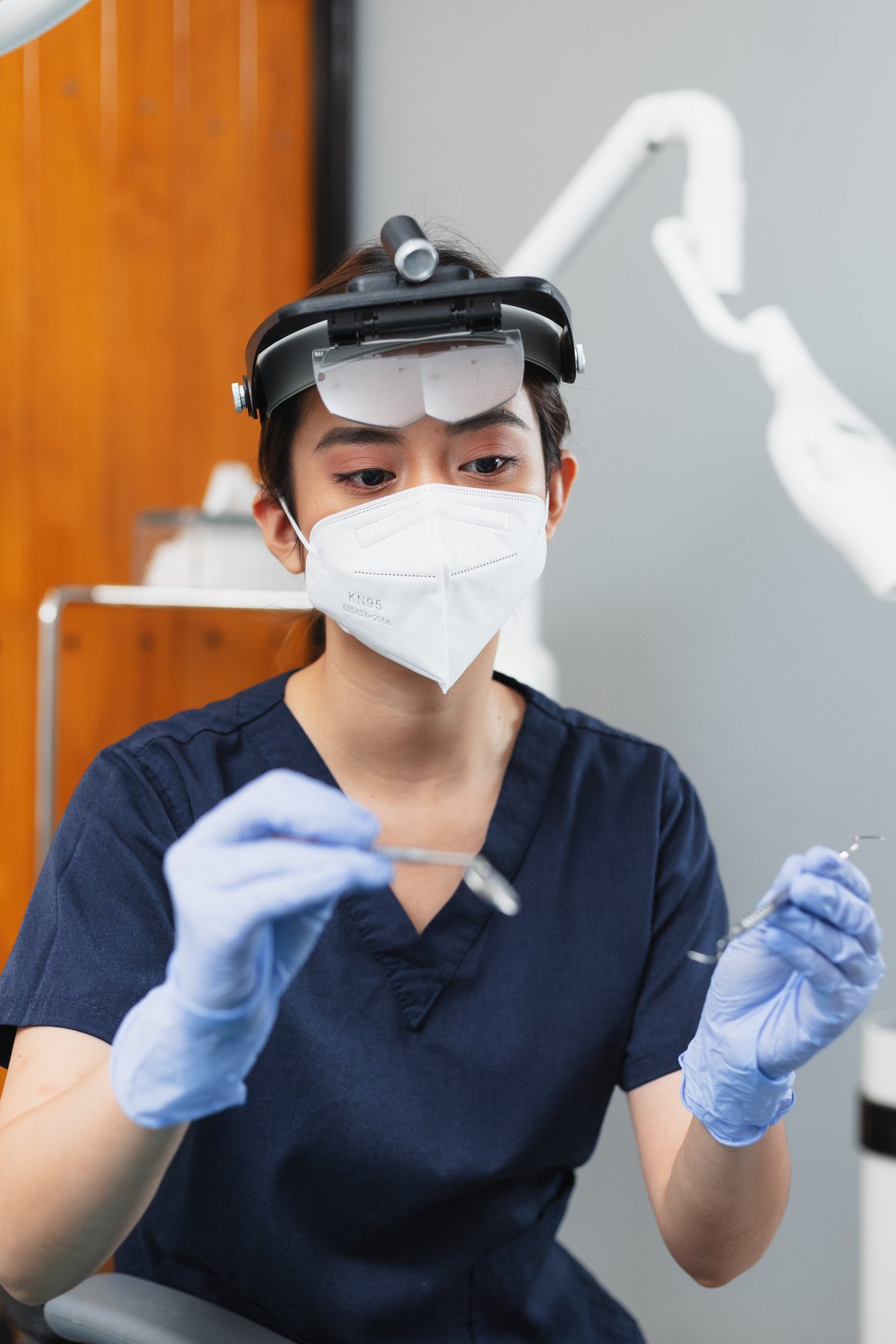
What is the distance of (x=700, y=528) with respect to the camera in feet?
5.27

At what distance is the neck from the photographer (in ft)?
3.54

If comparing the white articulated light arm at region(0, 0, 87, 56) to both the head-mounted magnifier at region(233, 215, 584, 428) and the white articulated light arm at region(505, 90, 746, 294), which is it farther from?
the white articulated light arm at region(505, 90, 746, 294)

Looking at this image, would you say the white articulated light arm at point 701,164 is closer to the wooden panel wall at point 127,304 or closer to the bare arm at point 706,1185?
the bare arm at point 706,1185

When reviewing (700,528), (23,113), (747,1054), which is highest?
(23,113)

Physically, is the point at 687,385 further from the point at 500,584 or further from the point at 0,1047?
the point at 0,1047

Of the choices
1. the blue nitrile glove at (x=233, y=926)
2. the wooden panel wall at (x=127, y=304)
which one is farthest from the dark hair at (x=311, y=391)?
the wooden panel wall at (x=127, y=304)

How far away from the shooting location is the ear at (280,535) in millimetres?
1117

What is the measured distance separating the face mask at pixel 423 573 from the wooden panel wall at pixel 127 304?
92 cm

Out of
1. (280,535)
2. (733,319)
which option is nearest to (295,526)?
(280,535)

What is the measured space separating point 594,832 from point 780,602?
503 mm

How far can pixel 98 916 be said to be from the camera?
0.95 metres

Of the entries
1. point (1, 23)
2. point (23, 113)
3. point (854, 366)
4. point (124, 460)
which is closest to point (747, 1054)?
point (1, 23)

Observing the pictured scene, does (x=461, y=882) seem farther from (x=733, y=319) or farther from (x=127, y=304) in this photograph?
(x=127, y=304)

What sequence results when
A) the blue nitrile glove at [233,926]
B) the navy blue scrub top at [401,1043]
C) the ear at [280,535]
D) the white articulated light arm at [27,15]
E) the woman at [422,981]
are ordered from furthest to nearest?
the ear at [280,535], the navy blue scrub top at [401,1043], the woman at [422,981], the white articulated light arm at [27,15], the blue nitrile glove at [233,926]
